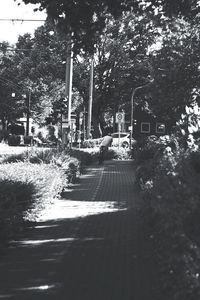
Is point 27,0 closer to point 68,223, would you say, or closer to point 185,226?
point 68,223

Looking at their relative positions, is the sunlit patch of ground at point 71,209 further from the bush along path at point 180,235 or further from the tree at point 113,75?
the tree at point 113,75

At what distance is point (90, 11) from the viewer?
34.4 ft

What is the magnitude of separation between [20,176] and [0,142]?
2036 inches

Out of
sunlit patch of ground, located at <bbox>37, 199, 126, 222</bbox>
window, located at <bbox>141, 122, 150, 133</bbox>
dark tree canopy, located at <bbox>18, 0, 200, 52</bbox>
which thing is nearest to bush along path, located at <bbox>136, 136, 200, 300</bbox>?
dark tree canopy, located at <bbox>18, 0, 200, 52</bbox>

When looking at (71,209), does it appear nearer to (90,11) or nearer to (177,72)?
(90,11)

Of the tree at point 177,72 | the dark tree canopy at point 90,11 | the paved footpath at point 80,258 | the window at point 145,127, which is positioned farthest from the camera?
the window at point 145,127

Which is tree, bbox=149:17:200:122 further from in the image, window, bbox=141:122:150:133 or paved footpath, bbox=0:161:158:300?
window, bbox=141:122:150:133

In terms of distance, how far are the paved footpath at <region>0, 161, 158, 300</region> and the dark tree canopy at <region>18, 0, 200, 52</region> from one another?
3.75 meters

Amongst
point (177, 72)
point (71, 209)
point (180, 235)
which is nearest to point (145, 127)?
point (177, 72)

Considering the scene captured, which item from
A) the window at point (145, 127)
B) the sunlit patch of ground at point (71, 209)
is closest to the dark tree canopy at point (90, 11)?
→ the sunlit patch of ground at point (71, 209)

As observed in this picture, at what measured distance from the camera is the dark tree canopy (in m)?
10.0

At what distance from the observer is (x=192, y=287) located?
418 centimetres

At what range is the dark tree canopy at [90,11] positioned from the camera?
10031 millimetres

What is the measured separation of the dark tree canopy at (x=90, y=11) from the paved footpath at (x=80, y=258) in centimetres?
375
